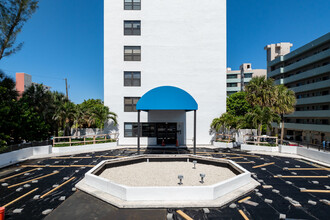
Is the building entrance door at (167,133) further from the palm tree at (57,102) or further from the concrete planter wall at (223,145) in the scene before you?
the palm tree at (57,102)

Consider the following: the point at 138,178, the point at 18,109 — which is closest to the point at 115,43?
the point at 18,109

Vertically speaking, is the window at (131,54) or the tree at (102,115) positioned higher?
the window at (131,54)

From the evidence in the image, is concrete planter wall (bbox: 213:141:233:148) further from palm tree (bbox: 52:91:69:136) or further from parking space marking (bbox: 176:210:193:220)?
palm tree (bbox: 52:91:69:136)

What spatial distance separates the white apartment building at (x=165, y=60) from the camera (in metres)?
23.2

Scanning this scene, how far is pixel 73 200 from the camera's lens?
770 cm

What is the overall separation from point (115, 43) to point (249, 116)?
21.1m

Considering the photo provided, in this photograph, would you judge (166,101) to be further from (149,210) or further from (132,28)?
(132,28)

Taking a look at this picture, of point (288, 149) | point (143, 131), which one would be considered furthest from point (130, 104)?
point (288, 149)

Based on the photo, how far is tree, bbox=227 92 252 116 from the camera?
46625mm

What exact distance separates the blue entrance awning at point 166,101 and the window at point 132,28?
12.6m

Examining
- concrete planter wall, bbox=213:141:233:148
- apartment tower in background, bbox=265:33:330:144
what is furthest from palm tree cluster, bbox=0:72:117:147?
apartment tower in background, bbox=265:33:330:144

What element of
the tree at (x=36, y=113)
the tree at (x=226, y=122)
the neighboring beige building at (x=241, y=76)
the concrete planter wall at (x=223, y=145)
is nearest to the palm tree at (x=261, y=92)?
the tree at (x=226, y=122)

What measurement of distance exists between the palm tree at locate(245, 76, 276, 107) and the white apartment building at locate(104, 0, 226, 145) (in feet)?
17.3

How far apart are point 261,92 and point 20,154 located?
101 ft
